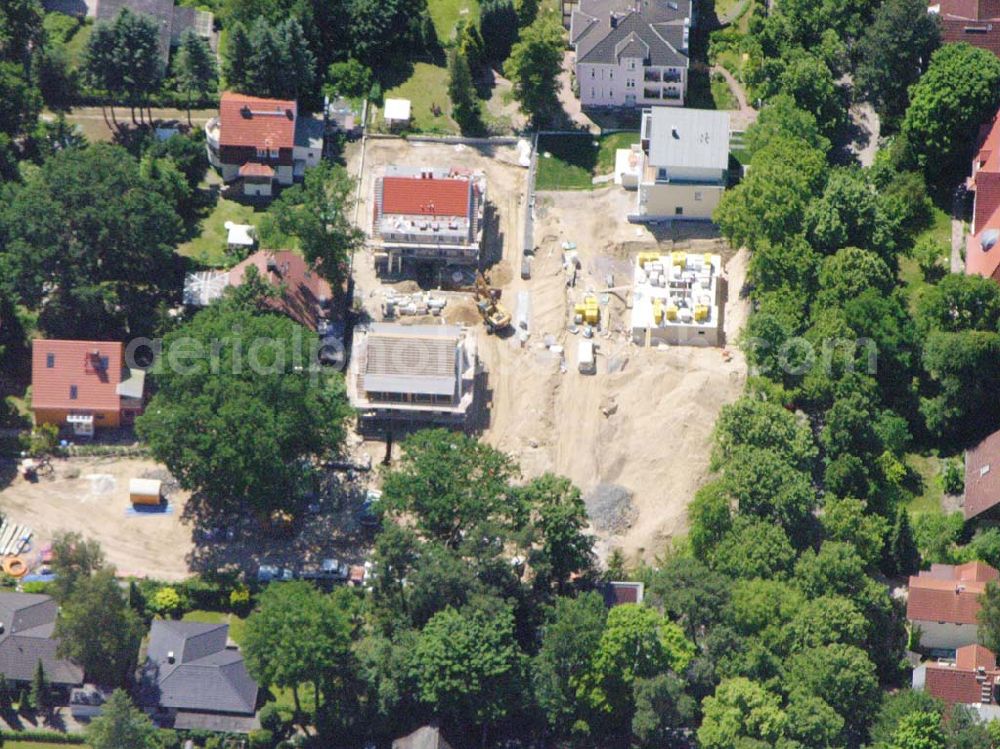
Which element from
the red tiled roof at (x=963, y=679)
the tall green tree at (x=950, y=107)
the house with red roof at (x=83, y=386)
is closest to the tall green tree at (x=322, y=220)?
the house with red roof at (x=83, y=386)

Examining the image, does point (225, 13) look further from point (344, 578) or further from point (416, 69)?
point (344, 578)

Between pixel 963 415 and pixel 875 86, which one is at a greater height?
pixel 875 86

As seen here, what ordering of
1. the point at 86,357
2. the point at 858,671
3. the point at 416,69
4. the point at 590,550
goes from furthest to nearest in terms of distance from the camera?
the point at 416,69
the point at 86,357
the point at 590,550
the point at 858,671

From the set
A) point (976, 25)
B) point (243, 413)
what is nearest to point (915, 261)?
point (976, 25)

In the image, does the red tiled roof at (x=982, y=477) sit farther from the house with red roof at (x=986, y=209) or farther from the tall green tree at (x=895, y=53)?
the tall green tree at (x=895, y=53)

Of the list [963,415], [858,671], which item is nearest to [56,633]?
[858,671]

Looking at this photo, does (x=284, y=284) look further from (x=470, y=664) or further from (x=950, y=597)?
(x=950, y=597)
